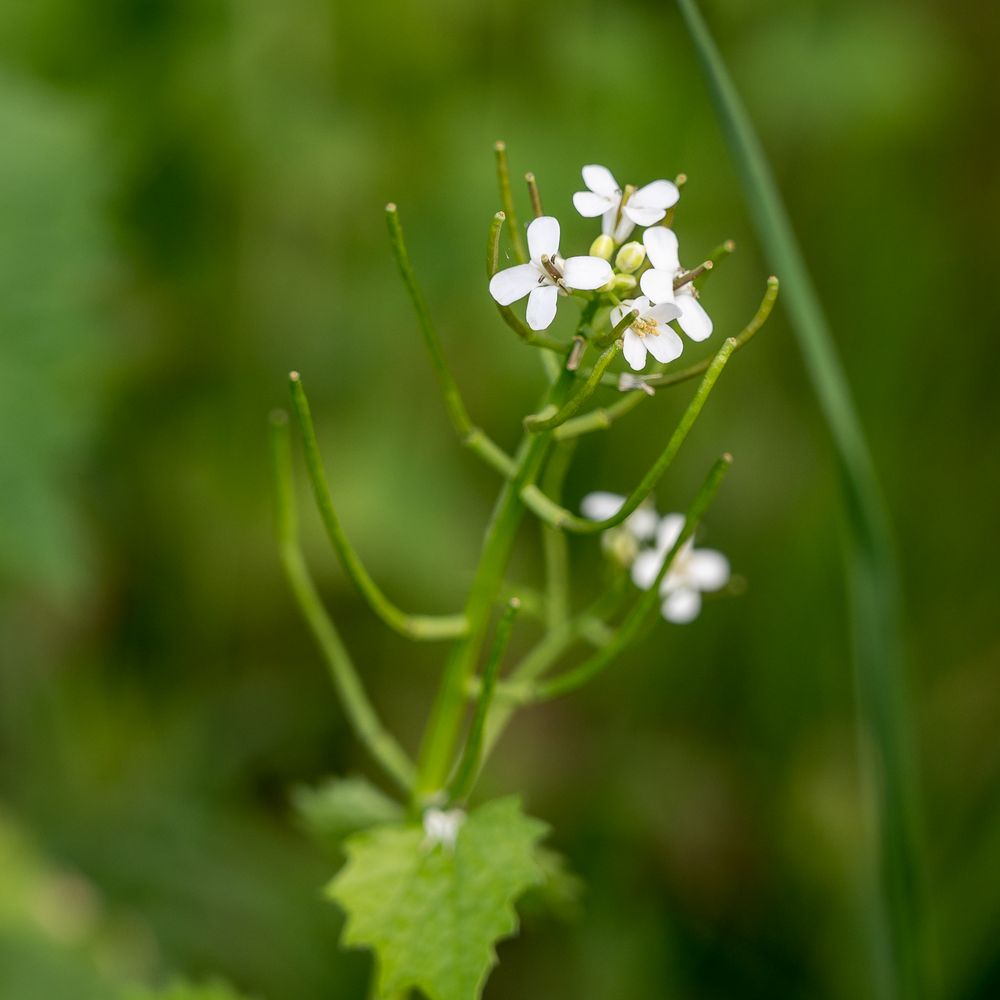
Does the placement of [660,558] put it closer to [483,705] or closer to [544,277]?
[483,705]

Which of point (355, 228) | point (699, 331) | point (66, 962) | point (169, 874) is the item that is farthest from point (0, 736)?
point (699, 331)

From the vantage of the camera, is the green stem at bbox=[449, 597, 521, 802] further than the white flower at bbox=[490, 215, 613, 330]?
Yes

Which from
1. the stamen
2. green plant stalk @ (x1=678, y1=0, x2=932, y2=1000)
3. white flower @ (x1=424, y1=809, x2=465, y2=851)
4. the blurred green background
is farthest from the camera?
the blurred green background

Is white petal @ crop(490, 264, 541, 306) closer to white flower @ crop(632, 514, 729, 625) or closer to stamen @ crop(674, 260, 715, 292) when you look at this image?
stamen @ crop(674, 260, 715, 292)

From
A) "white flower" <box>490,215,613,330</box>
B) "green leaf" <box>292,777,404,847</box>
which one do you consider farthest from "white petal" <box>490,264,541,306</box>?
"green leaf" <box>292,777,404,847</box>

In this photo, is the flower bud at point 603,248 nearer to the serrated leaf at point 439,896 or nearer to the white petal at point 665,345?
the white petal at point 665,345

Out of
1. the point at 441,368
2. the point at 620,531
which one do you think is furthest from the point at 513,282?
the point at 620,531
